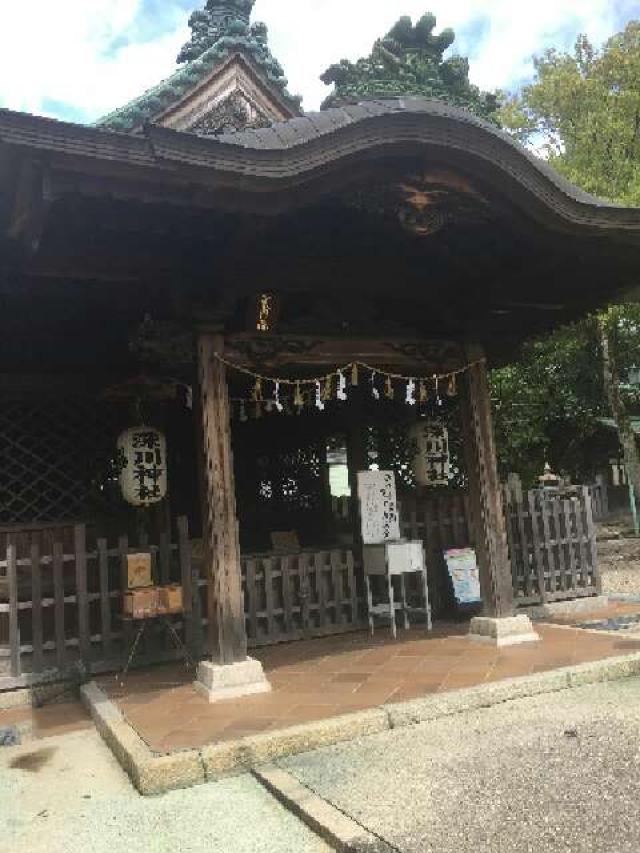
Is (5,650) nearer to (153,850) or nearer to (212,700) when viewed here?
(212,700)

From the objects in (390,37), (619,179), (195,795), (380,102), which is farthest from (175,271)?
(619,179)

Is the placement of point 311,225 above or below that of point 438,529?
above

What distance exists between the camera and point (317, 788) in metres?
→ 4.31

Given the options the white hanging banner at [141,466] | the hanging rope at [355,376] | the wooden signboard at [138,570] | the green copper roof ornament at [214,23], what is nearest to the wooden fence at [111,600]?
the wooden signboard at [138,570]

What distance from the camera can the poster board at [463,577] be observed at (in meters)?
9.11

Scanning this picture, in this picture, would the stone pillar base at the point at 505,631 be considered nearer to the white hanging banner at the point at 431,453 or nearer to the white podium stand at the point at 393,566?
the white podium stand at the point at 393,566

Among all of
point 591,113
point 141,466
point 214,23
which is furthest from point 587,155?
point 141,466

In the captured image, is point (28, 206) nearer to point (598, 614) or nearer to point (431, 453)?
point (431, 453)

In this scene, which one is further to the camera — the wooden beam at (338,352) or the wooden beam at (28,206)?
the wooden beam at (338,352)

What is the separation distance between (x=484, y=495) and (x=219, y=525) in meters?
2.99

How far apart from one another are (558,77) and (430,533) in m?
16.2

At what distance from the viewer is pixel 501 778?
13.7 feet

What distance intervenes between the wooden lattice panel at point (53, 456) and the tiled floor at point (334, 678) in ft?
7.66

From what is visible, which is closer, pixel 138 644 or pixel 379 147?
pixel 379 147
